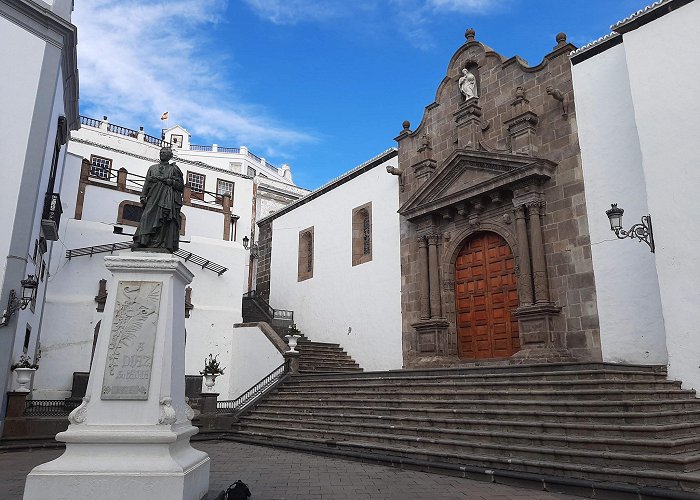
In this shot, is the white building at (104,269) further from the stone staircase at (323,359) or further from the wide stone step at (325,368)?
the wide stone step at (325,368)

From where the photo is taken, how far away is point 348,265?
56.5ft

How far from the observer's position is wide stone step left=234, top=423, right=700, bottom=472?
561 centimetres

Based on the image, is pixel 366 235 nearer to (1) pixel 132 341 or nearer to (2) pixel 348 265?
→ (2) pixel 348 265

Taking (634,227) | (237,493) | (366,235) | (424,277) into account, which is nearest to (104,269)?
(366,235)

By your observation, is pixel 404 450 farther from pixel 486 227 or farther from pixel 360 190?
pixel 360 190

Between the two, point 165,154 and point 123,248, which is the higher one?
point 123,248

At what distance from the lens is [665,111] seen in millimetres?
8742

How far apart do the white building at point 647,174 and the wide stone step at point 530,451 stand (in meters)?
2.90

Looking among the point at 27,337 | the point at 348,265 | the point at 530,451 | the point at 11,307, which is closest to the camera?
the point at 530,451

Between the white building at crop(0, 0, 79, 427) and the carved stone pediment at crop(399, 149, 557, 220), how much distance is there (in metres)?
8.96

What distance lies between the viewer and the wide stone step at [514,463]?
17.6ft

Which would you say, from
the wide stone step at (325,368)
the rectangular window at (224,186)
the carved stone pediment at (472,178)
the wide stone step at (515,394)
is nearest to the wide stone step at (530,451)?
the wide stone step at (515,394)

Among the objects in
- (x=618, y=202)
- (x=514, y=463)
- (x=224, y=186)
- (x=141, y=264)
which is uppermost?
(x=224, y=186)

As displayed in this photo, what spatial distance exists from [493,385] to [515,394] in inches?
26.1
